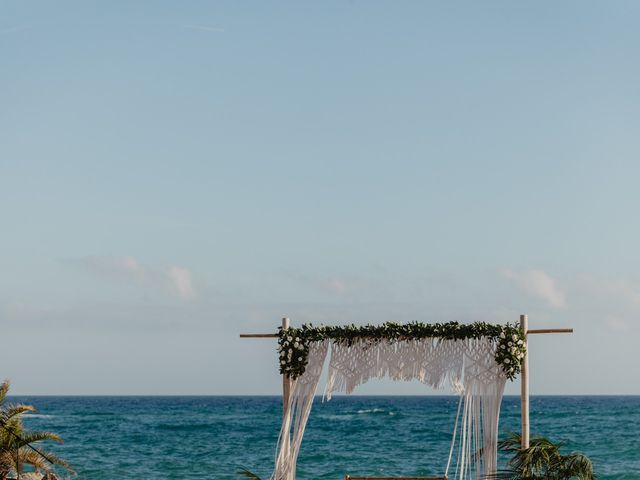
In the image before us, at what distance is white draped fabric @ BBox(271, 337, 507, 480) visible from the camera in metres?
10.0

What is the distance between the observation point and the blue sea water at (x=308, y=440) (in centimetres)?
2659

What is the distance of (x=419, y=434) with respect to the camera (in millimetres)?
37438

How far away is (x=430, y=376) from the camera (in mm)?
10203

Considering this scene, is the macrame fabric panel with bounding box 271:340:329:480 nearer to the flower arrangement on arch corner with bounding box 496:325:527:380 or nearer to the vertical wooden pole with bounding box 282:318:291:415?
the vertical wooden pole with bounding box 282:318:291:415

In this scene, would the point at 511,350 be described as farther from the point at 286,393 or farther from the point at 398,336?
the point at 286,393

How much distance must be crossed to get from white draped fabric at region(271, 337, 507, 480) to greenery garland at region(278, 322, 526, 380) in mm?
58

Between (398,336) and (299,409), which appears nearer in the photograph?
(398,336)

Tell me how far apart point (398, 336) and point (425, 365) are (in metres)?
0.40

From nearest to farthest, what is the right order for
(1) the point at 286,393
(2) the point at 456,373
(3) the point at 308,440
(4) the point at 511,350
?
(4) the point at 511,350 → (2) the point at 456,373 → (1) the point at 286,393 → (3) the point at 308,440

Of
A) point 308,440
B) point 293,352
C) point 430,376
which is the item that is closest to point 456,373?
point 430,376

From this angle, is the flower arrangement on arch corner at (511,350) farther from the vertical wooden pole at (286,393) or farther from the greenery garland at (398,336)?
the vertical wooden pole at (286,393)

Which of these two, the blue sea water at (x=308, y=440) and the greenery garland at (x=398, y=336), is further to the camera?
the blue sea water at (x=308, y=440)

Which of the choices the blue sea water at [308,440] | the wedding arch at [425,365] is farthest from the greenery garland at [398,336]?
the blue sea water at [308,440]

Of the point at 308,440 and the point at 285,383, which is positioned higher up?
the point at 285,383
